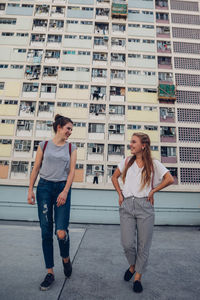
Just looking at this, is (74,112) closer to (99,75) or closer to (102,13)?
(99,75)

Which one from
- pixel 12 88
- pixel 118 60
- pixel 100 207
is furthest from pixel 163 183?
pixel 12 88

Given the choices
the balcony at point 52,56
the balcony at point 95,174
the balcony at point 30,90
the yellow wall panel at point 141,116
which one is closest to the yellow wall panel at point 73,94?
the balcony at point 30,90

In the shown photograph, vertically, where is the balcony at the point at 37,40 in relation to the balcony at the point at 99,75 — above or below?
above

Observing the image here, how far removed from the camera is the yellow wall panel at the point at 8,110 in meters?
12.5

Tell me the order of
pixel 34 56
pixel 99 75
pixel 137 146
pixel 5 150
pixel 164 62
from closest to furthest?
pixel 137 146
pixel 5 150
pixel 99 75
pixel 34 56
pixel 164 62

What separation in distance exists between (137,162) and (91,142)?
34.2 feet

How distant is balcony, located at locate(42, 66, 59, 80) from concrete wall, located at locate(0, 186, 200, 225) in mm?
8643

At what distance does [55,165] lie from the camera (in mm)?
1821

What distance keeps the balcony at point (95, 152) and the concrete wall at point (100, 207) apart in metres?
4.17

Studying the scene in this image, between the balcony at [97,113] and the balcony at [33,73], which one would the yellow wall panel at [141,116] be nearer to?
the balcony at [97,113]

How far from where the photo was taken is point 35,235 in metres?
3.85

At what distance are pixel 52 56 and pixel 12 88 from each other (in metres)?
4.00

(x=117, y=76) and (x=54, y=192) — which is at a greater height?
(x=117, y=76)

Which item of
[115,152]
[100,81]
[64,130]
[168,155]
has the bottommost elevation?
[64,130]
